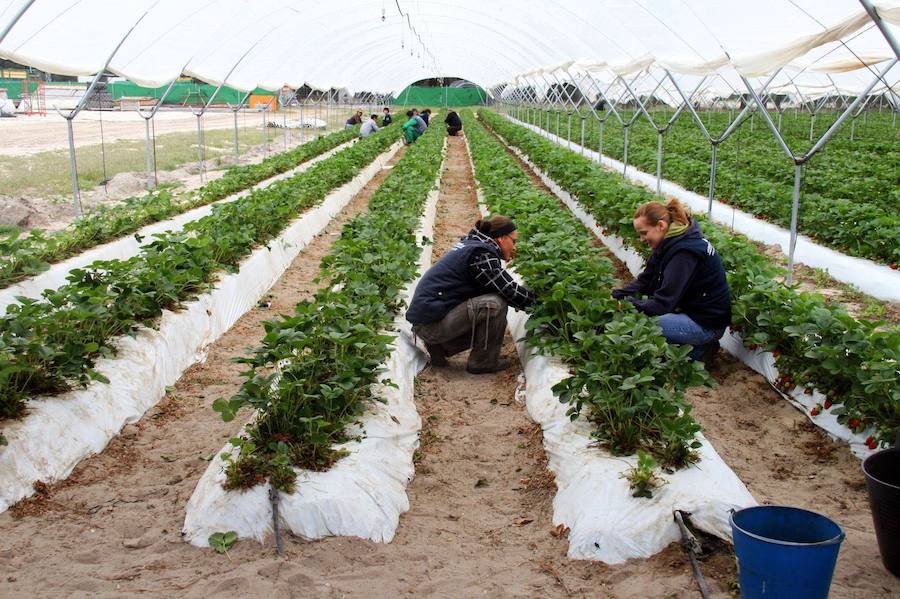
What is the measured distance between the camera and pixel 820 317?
4.40 meters

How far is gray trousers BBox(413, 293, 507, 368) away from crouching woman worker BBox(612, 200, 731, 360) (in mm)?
928

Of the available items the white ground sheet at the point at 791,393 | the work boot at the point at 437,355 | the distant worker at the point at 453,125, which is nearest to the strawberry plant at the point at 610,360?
the work boot at the point at 437,355

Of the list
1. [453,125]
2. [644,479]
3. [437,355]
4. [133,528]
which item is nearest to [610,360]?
[644,479]

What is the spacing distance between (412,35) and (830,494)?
81.8ft

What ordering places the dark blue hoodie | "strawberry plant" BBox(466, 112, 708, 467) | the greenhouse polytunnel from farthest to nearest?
the dark blue hoodie → "strawberry plant" BBox(466, 112, 708, 467) → the greenhouse polytunnel

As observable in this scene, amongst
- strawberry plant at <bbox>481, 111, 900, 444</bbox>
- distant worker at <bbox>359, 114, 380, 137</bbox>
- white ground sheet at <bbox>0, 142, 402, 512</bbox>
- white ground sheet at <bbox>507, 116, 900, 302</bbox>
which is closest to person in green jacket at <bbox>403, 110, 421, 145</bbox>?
distant worker at <bbox>359, 114, 380, 137</bbox>

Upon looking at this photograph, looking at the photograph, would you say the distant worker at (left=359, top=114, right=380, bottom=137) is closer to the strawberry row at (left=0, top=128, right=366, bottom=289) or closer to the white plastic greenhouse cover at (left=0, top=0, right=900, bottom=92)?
A: the white plastic greenhouse cover at (left=0, top=0, right=900, bottom=92)

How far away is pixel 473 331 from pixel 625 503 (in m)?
2.39

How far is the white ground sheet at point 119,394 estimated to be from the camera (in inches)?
156

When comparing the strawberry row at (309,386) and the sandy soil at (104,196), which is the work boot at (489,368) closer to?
the strawberry row at (309,386)

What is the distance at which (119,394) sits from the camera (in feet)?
16.0

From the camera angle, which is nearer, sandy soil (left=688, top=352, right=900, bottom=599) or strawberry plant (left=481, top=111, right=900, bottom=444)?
sandy soil (left=688, top=352, right=900, bottom=599)

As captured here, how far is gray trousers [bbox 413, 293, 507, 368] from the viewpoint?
561cm

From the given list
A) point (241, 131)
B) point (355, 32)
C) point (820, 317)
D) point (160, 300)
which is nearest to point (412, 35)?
point (355, 32)
